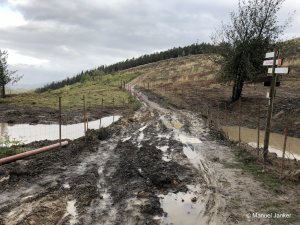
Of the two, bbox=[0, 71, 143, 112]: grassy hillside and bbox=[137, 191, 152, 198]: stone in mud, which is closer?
bbox=[137, 191, 152, 198]: stone in mud

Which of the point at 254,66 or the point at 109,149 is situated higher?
the point at 254,66

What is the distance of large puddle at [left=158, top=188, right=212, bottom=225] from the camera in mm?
4273

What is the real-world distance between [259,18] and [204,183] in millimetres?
16787

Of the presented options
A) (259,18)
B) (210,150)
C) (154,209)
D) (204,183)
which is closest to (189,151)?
(210,150)

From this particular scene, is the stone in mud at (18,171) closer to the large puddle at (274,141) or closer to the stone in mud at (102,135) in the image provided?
the stone in mud at (102,135)

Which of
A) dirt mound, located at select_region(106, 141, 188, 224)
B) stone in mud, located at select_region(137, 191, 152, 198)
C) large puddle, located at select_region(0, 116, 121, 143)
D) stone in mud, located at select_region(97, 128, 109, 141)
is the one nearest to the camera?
dirt mound, located at select_region(106, 141, 188, 224)

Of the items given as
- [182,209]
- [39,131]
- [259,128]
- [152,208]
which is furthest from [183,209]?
[39,131]

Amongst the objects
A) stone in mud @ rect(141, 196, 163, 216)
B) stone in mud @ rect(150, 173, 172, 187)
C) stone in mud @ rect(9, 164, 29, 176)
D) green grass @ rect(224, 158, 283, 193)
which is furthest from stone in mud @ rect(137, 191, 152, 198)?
stone in mud @ rect(9, 164, 29, 176)

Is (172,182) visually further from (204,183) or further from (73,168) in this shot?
(73,168)

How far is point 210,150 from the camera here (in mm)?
8852

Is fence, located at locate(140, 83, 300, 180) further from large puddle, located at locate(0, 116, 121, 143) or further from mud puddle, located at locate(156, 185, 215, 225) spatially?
large puddle, located at locate(0, 116, 121, 143)

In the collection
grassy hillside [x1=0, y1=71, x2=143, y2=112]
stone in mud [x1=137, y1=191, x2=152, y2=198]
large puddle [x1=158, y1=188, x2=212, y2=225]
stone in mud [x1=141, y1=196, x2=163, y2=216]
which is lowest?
large puddle [x1=158, y1=188, x2=212, y2=225]

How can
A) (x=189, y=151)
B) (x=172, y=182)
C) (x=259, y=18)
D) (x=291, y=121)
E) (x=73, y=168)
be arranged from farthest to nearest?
1. (x=259, y=18)
2. (x=291, y=121)
3. (x=189, y=151)
4. (x=73, y=168)
5. (x=172, y=182)

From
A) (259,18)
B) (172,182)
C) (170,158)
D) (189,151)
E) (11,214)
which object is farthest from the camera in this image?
(259,18)
